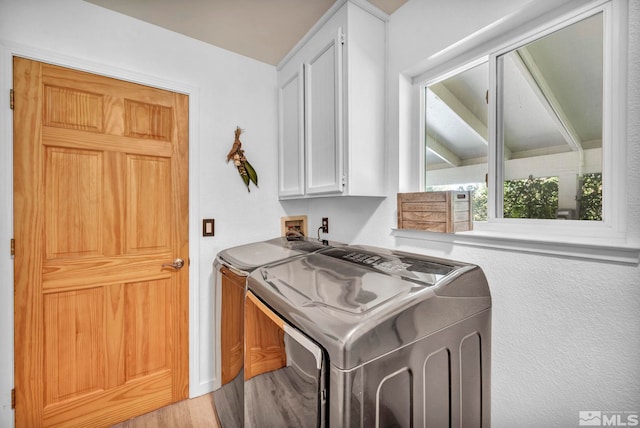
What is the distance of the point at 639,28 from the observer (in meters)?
0.80

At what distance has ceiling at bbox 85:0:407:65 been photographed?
1.53 meters

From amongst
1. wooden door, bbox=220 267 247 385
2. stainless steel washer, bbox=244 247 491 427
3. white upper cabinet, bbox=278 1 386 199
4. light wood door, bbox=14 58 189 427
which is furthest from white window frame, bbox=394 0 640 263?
light wood door, bbox=14 58 189 427

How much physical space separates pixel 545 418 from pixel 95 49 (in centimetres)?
279

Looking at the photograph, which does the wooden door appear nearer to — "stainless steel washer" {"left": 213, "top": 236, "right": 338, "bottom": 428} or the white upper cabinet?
"stainless steel washer" {"left": 213, "top": 236, "right": 338, "bottom": 428}

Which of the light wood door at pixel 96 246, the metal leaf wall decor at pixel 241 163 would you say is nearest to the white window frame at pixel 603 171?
the metal leaf wall decor at pixel 241 163

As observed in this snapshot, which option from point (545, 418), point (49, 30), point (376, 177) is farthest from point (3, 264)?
point (545, 418)

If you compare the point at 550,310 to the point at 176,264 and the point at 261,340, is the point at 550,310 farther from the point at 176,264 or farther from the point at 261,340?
the point at 176,264

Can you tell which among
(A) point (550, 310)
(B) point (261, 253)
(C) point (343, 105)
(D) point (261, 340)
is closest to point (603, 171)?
(A) point (550, 310)

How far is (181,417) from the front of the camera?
1673mm

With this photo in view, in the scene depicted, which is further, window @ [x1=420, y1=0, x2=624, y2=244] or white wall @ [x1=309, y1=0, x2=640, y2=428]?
window @ [x1=420, y1=0, x2=624, y2=244]

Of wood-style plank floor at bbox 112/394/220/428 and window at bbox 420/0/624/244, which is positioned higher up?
window at bbox 420/0/624/244

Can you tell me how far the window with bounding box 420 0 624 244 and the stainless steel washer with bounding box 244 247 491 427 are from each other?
1.27 feet

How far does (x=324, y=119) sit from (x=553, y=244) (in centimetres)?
121

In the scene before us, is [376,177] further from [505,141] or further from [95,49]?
[95,49]
